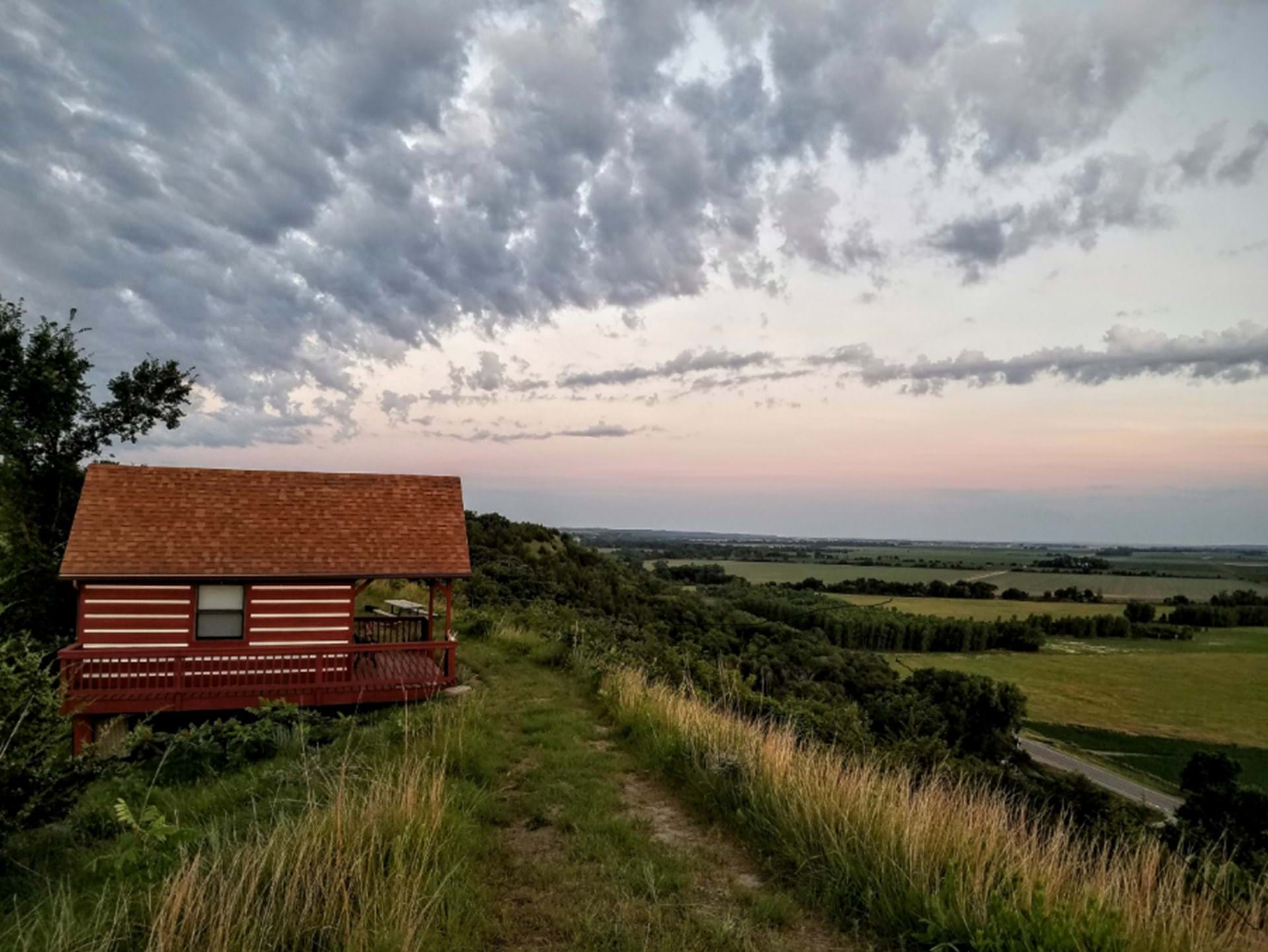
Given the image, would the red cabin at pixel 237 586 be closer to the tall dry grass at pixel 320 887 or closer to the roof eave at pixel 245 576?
the roof eave at pixel 245 576

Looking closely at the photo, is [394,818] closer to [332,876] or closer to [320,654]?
[332,876]

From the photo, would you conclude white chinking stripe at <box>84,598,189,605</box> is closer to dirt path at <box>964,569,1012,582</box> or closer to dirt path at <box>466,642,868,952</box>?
dirt path at <box>466,642,868,952</box>

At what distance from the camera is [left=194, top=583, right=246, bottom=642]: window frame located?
498 inches

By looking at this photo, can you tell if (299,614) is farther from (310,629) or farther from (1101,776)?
(1101,776)

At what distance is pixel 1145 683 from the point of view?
62.1 meters

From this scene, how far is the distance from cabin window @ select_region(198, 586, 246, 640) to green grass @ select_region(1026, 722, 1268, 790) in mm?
49869

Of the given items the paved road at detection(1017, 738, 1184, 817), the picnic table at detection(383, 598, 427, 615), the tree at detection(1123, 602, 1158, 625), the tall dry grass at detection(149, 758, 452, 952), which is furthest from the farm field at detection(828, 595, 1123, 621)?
the tall dry grass at detection(149, 758, 452, 952)

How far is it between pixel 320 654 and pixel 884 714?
95.3ft

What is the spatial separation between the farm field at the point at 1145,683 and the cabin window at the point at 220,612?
57163mm

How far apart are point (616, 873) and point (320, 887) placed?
205 centimetres

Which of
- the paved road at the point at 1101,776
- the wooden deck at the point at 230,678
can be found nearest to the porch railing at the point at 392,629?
the wooden deck at the point at 230,678

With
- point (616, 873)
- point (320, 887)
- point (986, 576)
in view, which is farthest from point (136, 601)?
point (986, 576)

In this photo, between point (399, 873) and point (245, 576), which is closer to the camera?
point (399, 873)

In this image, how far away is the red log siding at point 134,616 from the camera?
12164 millimetres
